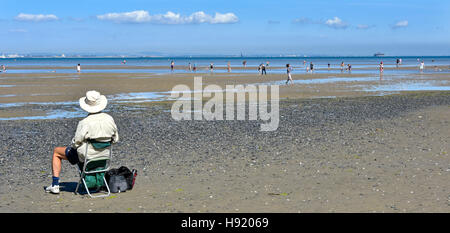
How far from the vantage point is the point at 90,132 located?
8.26m

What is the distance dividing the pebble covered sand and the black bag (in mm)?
182

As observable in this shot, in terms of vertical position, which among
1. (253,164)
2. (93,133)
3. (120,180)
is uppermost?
(93,133)

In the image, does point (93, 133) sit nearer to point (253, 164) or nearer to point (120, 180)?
point (120, 180)

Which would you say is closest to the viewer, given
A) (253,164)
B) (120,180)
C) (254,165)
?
(120,180)

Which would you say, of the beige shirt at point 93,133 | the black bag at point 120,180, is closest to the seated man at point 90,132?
the beige shirt at point 93,133

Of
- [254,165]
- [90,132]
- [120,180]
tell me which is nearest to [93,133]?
[90,132]

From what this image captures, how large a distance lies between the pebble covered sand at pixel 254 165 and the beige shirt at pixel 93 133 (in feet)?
2.43

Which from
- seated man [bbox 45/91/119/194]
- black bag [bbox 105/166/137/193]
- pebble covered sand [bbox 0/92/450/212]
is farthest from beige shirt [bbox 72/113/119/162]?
pebble covered sand [bbox 0/92/450/212]

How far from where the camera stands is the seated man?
8.26m

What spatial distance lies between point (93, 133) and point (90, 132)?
0.05 m

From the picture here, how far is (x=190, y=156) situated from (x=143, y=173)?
188 centimetres

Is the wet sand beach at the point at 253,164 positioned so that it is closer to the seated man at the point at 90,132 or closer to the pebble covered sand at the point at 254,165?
the pebble covered sand at the point at 254,165

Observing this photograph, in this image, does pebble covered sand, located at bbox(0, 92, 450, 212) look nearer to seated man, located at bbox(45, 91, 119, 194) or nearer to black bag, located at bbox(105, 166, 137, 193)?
black bag, located at bbox(105, 166, 137, 193)
